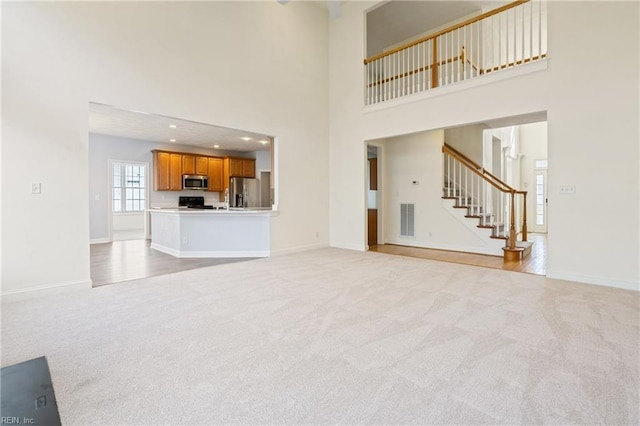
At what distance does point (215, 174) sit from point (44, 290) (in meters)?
6.01

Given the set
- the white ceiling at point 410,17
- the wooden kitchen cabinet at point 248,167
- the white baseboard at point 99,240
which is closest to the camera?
the white ceiling at point 410,17

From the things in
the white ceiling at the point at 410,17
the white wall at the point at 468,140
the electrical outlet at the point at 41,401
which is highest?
the white ceiling at the point at 410,17

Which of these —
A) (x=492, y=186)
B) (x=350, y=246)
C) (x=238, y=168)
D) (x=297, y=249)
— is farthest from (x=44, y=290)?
(x=492, y=186)

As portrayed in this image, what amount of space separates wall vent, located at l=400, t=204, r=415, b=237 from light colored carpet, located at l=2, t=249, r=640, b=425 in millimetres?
3256

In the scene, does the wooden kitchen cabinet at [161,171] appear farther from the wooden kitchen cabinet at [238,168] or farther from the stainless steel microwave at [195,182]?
the wooden kitchen cabinet at [238,168]

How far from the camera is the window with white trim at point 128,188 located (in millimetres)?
8648

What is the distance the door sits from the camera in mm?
9297

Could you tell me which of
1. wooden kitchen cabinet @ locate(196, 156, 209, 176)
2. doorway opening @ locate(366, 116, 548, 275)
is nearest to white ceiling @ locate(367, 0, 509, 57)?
doorway opening @ locate(366, 116, 548, 275)

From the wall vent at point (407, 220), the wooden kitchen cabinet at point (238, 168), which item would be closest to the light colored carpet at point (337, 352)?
the wall vent at point (407, 220)

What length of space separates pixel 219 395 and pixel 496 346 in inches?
72.3

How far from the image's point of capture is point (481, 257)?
18.1ft

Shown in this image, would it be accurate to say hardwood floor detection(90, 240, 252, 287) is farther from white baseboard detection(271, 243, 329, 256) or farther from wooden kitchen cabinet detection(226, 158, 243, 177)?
wooden kitchen cabinet detection(226, 158, 243, 177)

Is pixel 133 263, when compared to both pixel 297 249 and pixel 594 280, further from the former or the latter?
pixel 594 280

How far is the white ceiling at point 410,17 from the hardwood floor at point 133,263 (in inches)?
245
